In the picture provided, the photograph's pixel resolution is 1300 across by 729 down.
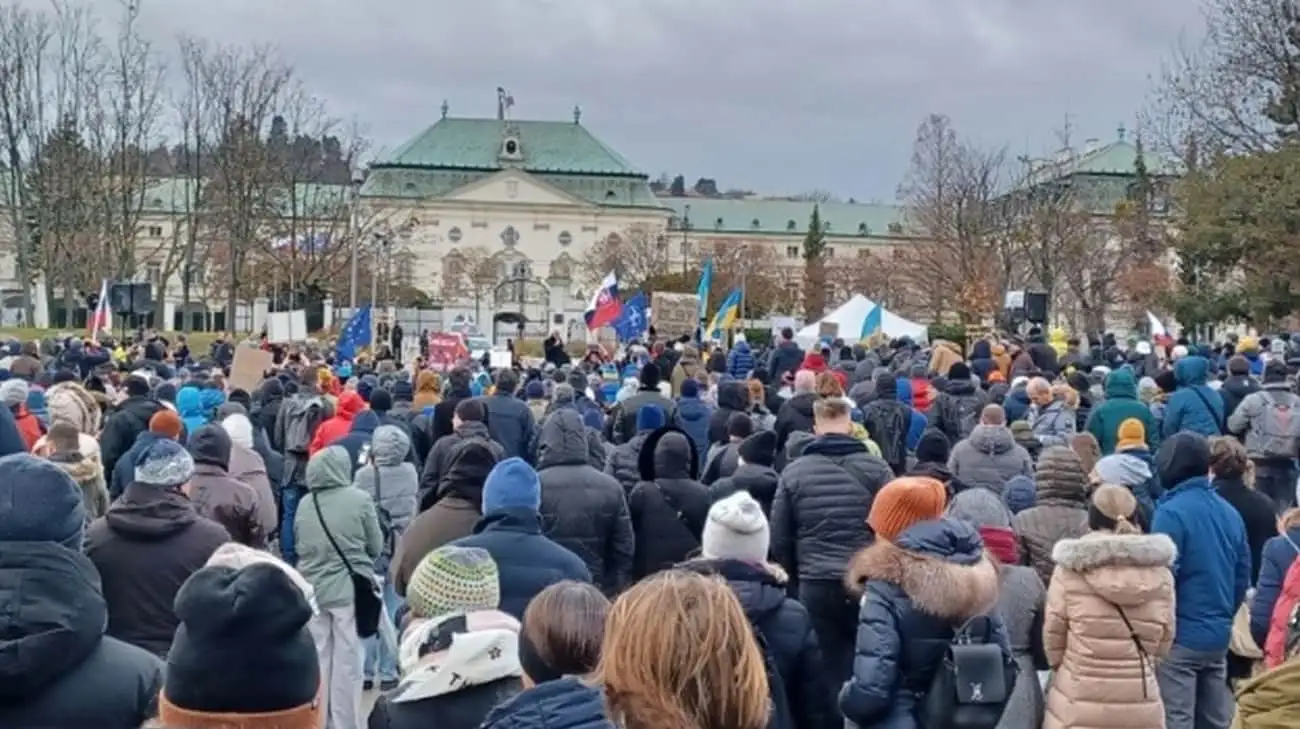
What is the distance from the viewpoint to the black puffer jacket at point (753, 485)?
8.55 meters

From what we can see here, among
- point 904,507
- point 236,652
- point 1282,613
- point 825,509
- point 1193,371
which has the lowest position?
point 1282,613

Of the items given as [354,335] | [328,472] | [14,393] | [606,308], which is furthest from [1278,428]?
[606,308]

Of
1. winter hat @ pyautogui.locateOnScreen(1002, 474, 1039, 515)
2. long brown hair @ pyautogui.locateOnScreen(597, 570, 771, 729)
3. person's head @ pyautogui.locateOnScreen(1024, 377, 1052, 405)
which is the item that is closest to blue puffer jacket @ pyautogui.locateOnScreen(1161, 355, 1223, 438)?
person's head @ pyautogui.locateOnScreen(1024, 377, 1052, 405)

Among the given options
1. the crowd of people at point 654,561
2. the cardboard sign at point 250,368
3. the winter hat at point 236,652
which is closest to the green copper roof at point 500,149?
the cardboard sign at point 250,368

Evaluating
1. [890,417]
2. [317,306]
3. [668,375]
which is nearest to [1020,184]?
[317,306]

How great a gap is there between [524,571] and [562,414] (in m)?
2.36

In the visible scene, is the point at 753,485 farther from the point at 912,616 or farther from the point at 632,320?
the point at 632,320

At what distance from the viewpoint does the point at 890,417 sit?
12875 mm

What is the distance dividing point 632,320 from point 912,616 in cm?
2629

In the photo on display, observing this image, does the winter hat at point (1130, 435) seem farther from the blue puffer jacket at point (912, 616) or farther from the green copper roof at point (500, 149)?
the green copper roof at point (500, 149)

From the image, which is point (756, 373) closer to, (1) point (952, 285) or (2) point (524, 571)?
(2) point (524, 571)

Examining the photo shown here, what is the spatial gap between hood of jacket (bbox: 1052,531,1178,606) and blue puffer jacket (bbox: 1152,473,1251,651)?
1.57 m

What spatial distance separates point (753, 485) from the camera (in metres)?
8.54

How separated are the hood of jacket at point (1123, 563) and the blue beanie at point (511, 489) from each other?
2154 mm
